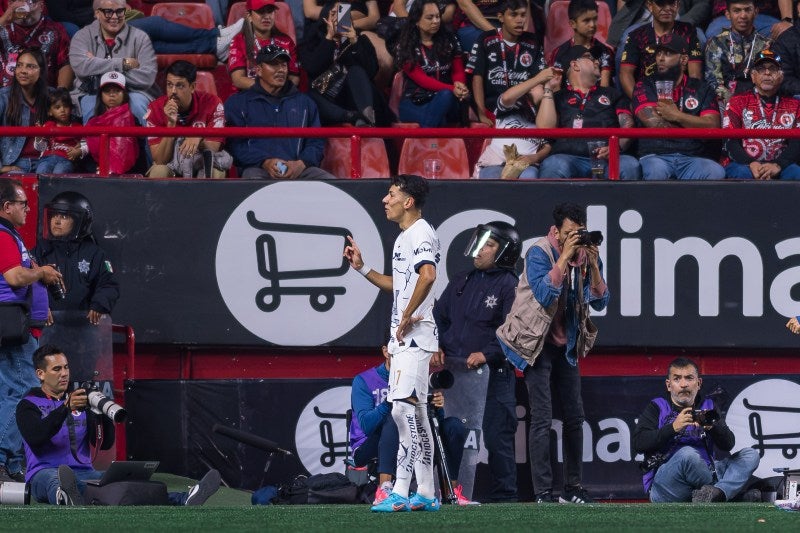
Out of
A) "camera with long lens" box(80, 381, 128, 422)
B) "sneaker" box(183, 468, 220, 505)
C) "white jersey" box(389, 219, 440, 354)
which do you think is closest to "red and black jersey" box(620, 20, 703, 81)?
"white jersey" box(389, 219, 440, 354)

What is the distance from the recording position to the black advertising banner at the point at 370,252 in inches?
462

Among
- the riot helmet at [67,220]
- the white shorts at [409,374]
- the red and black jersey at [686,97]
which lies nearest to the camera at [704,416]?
the white shorts at [409,374]

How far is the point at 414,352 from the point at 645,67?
5000 millimetres

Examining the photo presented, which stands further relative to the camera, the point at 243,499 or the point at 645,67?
the point at 645,67

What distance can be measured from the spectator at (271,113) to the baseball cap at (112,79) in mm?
938

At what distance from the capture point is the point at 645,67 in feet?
42.2

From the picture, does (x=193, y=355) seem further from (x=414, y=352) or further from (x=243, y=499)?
(x=414, y=352)

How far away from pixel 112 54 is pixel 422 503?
6.04 m

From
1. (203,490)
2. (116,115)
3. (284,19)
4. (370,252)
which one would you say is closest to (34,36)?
(116,115)

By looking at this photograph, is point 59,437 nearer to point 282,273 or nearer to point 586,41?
point 282,273

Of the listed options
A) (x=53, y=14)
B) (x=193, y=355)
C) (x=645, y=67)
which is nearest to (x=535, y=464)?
(x=193, y=355)

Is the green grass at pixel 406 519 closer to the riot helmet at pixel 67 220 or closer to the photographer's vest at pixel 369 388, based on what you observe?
the photographer's vest at pixel 369 388

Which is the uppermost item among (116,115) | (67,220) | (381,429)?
(116,115)

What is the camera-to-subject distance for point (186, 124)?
12.4 meters
